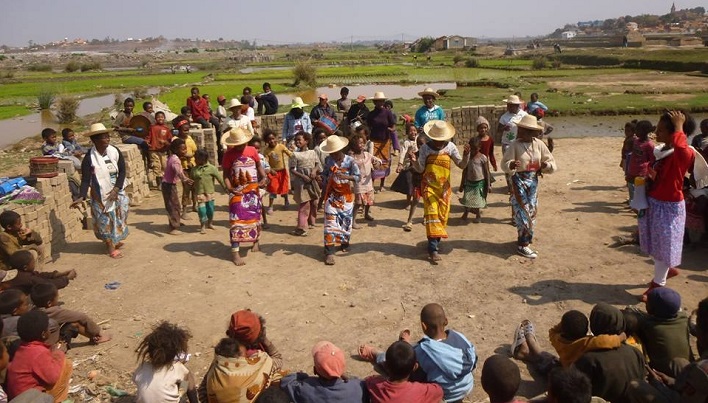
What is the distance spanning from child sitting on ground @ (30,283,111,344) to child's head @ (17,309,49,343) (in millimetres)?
786

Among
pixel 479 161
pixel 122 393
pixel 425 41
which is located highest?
pixel 425 41

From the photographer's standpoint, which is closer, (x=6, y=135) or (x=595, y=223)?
(x=595, y=223)

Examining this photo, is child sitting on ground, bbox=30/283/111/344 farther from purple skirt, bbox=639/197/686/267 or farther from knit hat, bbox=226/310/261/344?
purple skirt, bbox=639/197/686/267

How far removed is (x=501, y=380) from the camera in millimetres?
3098

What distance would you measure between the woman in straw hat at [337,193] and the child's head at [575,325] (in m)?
3.32

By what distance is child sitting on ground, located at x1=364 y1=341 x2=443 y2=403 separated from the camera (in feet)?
11.0

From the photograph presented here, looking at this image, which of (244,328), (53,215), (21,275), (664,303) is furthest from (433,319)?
(53,215)

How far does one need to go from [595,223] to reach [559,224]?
0.52 m

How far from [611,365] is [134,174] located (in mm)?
8396

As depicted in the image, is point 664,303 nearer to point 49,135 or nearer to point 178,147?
point 178,147

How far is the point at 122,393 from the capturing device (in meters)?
4.31

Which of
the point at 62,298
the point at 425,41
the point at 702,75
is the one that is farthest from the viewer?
the point at 425,41

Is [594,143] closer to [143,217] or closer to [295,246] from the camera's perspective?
[295,246]

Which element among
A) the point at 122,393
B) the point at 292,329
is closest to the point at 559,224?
the point at 292,329
